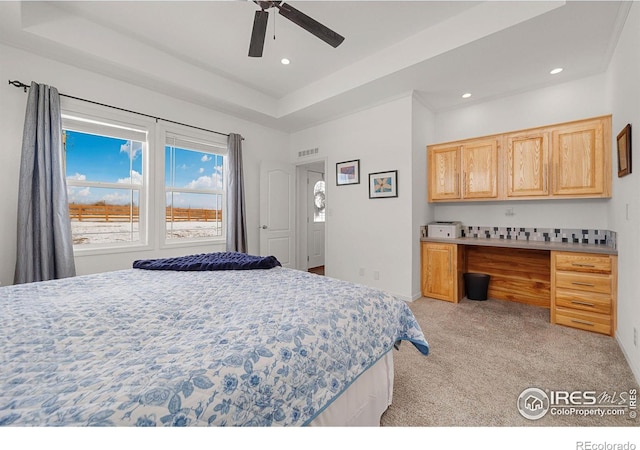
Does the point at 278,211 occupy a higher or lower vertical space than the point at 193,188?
lower

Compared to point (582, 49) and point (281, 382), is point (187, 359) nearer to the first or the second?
point (281, 382)

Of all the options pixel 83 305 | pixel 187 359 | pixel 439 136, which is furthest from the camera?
Answer: pixel 439 136

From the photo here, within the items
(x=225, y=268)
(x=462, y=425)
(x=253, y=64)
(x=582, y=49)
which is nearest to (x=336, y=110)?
(x=253, y=64)

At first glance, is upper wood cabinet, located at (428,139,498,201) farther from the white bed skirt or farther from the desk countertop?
the white bed skirt

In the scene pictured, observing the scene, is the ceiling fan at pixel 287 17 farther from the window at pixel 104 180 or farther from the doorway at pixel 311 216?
the doorway at pixel 311 216

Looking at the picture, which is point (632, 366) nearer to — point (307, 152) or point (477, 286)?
point (477, 286)

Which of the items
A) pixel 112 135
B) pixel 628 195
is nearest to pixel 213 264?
pixel 112 135

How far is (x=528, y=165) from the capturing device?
315 centimetres

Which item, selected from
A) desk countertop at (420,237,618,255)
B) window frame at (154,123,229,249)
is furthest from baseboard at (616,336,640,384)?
window frame at (154,123,229,249)

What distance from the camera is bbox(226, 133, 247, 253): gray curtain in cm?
396

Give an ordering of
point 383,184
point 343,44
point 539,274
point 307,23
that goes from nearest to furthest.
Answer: point 307,23 → point 343,44 → point 539,274 → point 383,184

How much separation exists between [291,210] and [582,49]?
3.99m

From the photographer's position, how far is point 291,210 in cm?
487

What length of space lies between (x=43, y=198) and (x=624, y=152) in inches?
193
